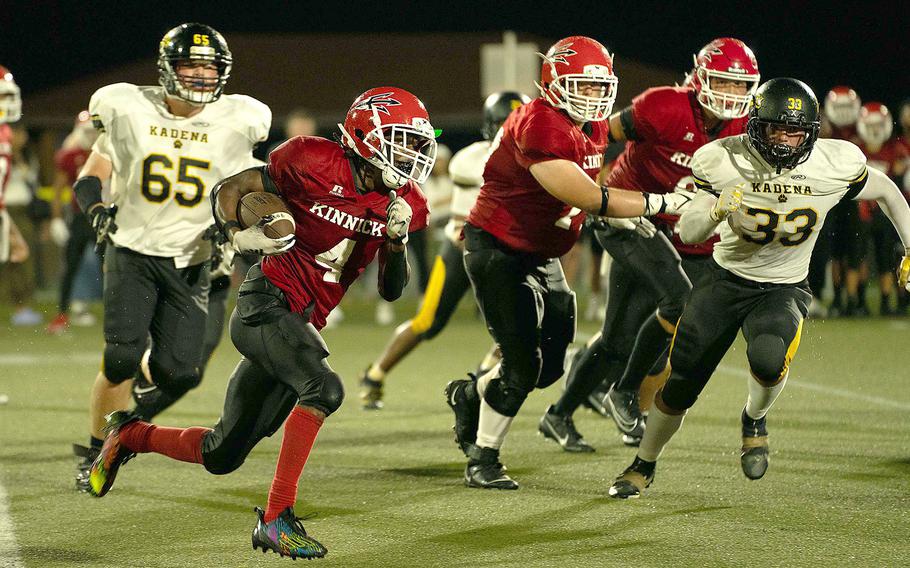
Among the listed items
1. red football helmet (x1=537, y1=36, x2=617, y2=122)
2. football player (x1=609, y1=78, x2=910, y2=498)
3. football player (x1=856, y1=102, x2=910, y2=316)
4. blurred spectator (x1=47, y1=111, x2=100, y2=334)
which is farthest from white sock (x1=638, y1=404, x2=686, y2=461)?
football player (x1=856, y1=102, x2=910, y2=316)

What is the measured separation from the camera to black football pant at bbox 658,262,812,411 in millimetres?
4836

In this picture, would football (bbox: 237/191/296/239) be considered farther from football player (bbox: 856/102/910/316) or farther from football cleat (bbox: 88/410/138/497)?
football player (bbox: 856/102/910/316)

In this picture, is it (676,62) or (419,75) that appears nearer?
(419,75)

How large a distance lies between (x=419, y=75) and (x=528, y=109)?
48.9 feet

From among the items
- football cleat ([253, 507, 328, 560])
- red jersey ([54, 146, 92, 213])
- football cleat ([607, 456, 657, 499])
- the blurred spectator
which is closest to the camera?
football cleat ([253, 507, 328, 560])

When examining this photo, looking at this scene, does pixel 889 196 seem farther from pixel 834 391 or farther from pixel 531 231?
pixel 834 391

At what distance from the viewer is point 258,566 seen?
13.4 ft

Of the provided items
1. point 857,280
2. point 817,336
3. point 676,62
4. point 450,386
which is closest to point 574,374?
point 450,386

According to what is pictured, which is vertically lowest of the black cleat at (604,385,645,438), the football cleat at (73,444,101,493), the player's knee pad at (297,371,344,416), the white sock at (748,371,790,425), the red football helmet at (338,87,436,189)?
the football cleat at (73,444,101,493)

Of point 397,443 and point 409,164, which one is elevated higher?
point 409,164

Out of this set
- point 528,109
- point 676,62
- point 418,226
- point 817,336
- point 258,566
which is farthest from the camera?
point 676,62

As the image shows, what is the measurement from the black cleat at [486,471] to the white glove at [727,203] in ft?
4.61

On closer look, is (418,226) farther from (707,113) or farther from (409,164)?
(707,113)

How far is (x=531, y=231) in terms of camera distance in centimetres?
532
